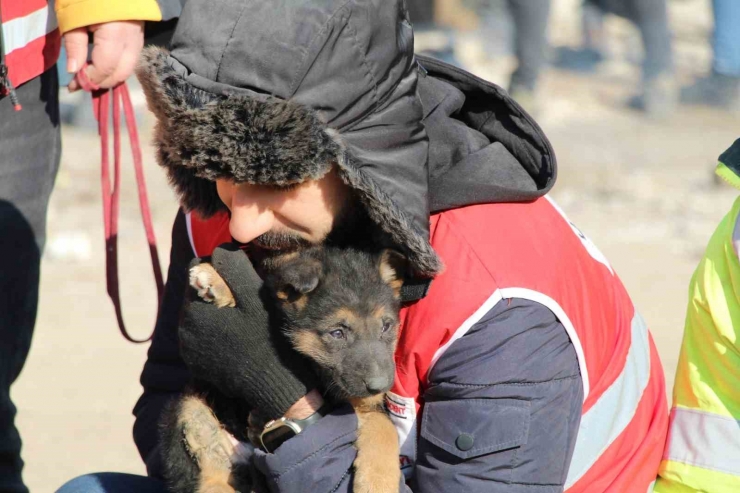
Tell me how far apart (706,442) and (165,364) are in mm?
1563

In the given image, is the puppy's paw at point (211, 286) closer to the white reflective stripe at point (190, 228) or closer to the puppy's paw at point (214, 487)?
the white reflective stripe at point (190, 228)

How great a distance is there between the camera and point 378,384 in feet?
7.88

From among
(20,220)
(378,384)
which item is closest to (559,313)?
(378,384)

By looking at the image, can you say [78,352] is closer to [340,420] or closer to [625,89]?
[340,420]

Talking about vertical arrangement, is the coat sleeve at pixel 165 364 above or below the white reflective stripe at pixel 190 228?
below

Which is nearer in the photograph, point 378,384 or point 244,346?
point 378,384

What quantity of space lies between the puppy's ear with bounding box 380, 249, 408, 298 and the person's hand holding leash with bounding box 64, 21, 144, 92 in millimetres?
1152

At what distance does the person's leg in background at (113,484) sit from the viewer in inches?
109

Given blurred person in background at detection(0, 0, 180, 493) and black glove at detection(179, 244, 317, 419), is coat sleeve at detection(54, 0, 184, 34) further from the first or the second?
black glove at detection(179, 244, 317, 419)

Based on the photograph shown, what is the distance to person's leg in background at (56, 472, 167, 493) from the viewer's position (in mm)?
2766

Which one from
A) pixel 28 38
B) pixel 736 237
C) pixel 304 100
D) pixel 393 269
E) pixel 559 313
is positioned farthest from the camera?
pixel 28 38

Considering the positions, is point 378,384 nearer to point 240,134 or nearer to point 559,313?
point 559,313

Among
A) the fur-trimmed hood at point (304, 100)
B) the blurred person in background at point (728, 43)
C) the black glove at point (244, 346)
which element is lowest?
the blurred person in background at point (728, 43)

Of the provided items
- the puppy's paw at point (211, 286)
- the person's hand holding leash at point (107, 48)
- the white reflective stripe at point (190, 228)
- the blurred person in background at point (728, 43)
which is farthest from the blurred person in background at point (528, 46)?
the puppy's paw at point (211, 286)
